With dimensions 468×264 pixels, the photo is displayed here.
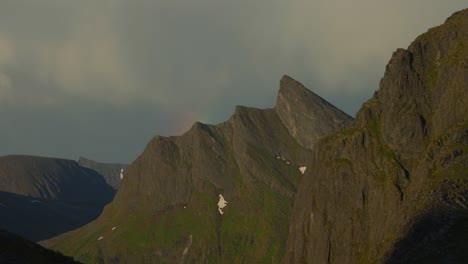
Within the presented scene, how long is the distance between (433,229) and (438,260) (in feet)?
103

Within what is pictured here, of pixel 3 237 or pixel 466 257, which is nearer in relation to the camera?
pixel 3 237

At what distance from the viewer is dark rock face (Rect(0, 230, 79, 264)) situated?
97825 mm

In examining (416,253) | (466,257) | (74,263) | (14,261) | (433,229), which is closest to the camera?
(14,261)

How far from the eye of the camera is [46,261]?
332ft

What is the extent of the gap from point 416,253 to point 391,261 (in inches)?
424

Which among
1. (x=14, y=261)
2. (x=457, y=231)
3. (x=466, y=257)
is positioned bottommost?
(x=14, y=261)

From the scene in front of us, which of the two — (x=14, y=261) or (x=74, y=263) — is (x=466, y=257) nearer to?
(x=74, y=263)

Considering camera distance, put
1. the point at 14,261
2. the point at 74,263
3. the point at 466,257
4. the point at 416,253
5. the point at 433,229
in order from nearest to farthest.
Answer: the point at 14,261
the point at 74,263
the point at 466,257
the point at 416,253
the point at 433,229

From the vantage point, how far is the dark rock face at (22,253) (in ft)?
321

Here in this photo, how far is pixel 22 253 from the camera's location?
10031 cm

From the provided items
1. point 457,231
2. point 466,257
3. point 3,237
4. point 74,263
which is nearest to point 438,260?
point 466,257

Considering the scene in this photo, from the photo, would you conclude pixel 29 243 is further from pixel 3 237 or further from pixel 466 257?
pixel 466 257

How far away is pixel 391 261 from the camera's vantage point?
619 ft

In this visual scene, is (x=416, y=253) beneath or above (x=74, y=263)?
above
